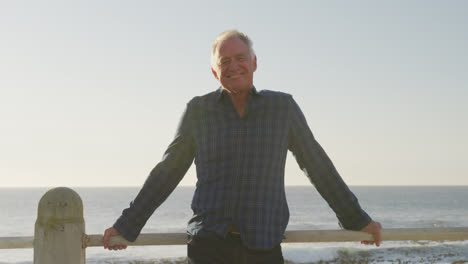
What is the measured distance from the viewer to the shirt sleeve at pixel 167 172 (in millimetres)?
2678

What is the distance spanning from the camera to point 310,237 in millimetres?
2594

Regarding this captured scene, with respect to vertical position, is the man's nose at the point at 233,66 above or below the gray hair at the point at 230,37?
below

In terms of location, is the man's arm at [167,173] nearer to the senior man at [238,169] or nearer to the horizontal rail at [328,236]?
the senior man at [238,169]

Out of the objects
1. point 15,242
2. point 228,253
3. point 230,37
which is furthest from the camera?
point 230,37

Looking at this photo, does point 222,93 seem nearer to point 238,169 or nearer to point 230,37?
point 230,37

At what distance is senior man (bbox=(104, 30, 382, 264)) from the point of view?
2396mm

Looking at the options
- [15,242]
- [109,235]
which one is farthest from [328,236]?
[15,242]

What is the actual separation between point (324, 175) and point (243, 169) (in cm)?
51

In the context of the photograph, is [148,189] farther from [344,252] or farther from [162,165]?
[344,252]

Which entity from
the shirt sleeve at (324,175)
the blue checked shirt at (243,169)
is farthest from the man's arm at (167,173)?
the shirt sleeve at (324,175)

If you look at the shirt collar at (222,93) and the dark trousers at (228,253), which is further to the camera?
the shirt collar at (222,93)

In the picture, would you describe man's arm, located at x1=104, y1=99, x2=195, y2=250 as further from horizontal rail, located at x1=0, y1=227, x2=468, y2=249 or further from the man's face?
the man's face

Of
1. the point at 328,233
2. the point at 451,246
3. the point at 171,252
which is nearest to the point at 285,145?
the point at 328,233

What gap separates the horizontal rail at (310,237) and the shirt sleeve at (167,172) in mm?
157
